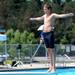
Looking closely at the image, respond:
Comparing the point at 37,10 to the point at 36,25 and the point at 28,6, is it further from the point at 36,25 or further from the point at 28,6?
the point at 36,25

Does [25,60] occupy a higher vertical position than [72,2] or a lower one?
lower

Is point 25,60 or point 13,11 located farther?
point 13,11

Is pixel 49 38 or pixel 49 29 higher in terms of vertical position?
pixel 49 29

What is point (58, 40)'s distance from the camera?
144 feet

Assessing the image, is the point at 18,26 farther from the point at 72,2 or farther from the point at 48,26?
the point at 48,26

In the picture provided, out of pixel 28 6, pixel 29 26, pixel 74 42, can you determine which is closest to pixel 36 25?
pixel 29 26

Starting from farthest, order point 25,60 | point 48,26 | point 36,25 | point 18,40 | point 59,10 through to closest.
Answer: point 59,10, point 36,25, point 18,40, point 25,60, point 48,26

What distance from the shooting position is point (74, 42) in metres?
44.5

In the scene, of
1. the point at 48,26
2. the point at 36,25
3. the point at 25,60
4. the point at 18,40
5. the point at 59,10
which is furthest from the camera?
the point at 59,10

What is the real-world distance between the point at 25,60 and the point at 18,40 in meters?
10.1

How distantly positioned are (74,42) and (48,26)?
37.6m

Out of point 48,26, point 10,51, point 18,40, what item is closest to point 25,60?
point 10,51

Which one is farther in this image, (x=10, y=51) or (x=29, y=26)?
(x=29, y=26)

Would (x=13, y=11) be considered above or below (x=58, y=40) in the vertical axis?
above
